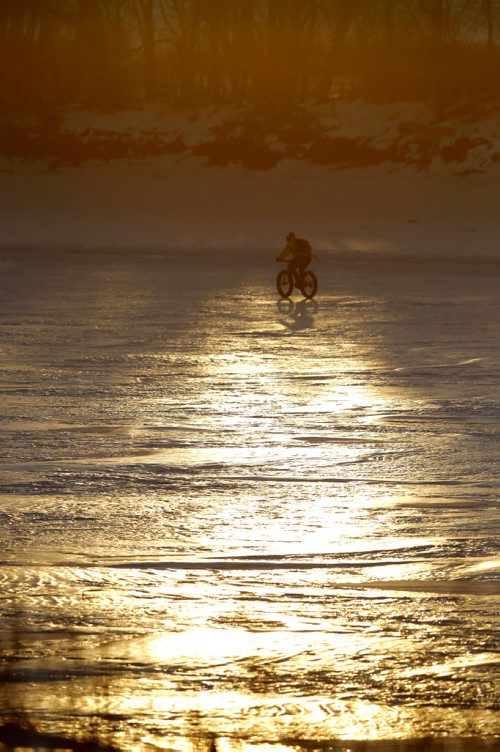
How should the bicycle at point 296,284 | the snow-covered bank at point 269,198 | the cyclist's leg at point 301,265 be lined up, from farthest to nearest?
the snow-covered bank at point 269,198 < the bicycle at point 296,284 < the cyclist's leg at point 301,265

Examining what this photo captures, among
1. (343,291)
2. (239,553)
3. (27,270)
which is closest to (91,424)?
(239,553)

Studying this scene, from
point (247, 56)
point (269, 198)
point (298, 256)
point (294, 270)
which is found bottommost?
point (294, 270)

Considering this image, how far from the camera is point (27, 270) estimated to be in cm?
2653

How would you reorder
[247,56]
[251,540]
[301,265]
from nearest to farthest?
1. [251,540]
2. [301,265]
3. [247,56]

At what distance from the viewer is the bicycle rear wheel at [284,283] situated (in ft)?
70.2

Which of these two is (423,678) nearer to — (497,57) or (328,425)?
(328,425)

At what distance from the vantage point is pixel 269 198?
44.0 m

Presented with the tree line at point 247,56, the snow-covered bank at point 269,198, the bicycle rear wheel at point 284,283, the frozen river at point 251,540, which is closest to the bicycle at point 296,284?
the bicycle rear wheel at point 284,283

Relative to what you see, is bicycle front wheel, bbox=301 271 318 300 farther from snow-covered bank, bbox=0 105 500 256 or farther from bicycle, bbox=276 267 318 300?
snow-covered bank, bbox=0 105 500 256

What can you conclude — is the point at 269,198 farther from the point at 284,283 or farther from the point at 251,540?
the point at 251,540

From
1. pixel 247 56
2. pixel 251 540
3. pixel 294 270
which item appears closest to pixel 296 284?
pixel 294 270

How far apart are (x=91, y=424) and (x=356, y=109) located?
42954 millimetres

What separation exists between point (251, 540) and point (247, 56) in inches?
2070

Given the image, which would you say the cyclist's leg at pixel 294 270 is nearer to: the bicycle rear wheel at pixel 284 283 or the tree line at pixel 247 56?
the bicycle rear wheel at pixel 284 283
